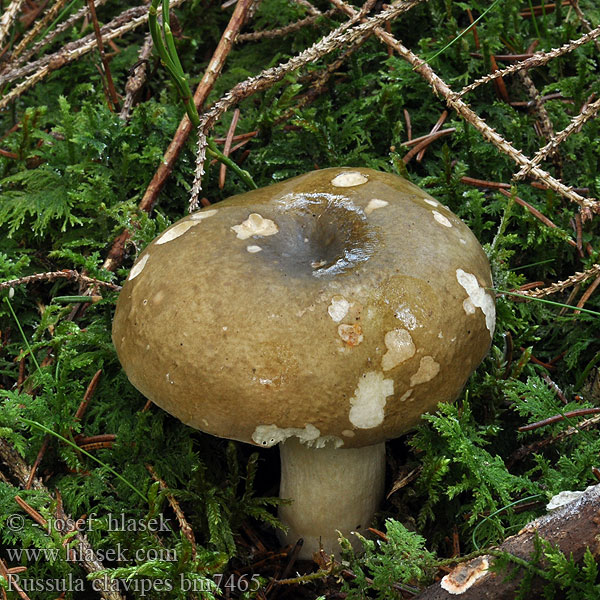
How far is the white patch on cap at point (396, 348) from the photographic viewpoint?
1.51 metres

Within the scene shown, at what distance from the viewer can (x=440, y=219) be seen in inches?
69.7

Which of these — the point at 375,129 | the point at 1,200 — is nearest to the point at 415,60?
the point at 375,129

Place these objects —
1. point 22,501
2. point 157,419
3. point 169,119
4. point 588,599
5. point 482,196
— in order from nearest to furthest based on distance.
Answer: point 588,599 → point 22,501 → point 157,419 → point 482,196 → point 169,119

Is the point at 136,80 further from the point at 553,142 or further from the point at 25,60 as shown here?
the point at 553,142

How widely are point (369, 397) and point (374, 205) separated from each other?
0.56 m

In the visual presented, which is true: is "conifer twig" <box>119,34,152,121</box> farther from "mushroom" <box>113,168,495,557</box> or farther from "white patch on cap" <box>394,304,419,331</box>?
"white patch on cap" <box>394,304,419,331</box>

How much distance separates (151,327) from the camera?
1619 mm

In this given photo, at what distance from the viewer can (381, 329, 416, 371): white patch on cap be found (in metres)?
1.51

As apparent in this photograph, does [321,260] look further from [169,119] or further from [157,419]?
[169,119]

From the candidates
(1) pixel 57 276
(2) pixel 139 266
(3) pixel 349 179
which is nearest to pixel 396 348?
(3) pixel 349 179

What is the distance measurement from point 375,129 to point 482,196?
526 millimetres

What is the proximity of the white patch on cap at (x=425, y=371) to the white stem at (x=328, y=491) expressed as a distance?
408mm

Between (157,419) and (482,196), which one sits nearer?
(157,419)

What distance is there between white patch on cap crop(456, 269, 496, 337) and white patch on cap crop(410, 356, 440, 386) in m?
0.17
